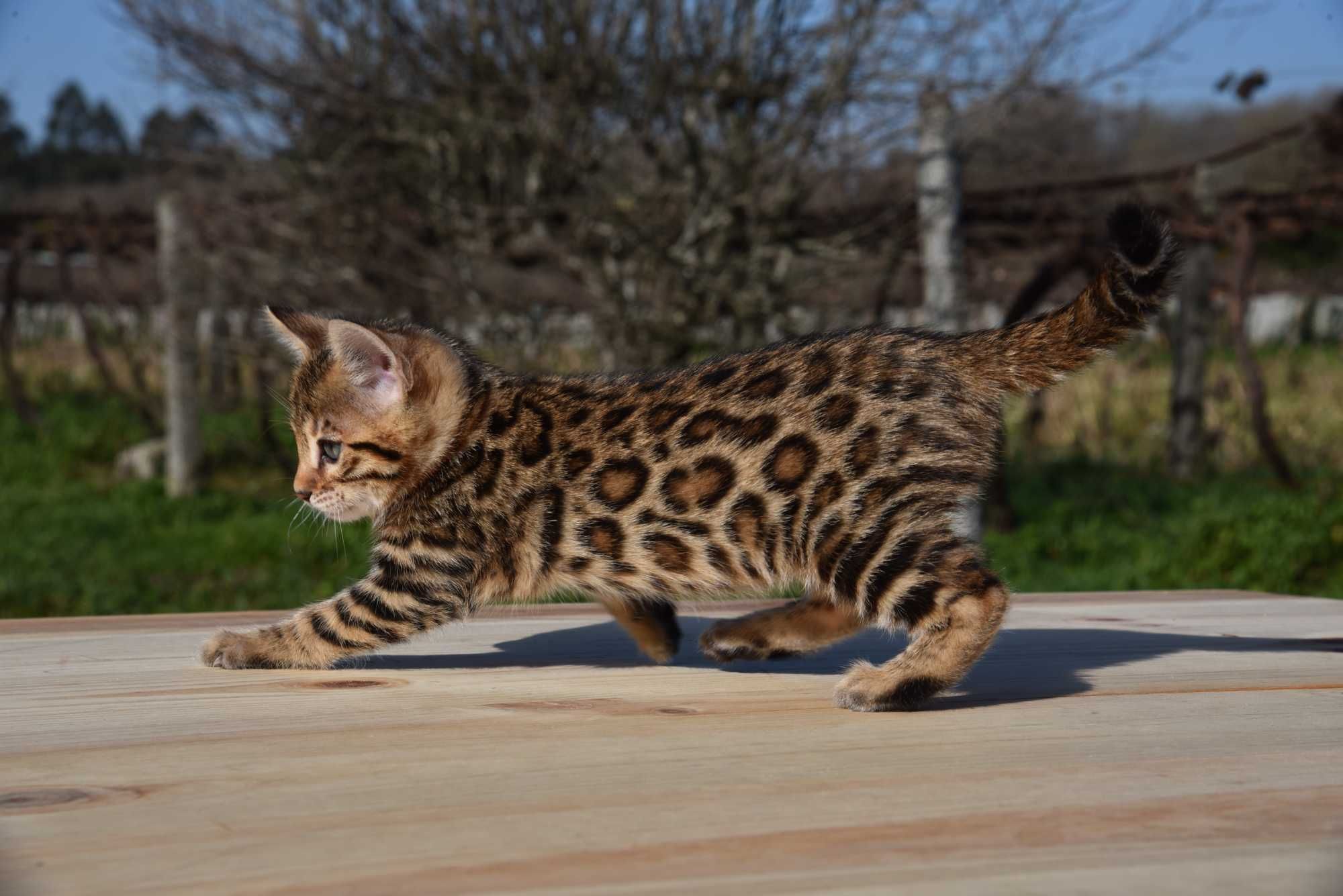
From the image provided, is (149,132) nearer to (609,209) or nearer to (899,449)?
(609,209)

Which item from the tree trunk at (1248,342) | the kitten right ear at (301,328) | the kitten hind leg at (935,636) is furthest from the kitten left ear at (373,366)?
the tree trunk at (1248,342)

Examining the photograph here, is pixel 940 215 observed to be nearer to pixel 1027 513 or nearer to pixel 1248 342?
pixel 1248 342

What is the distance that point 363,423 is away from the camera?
290 cm

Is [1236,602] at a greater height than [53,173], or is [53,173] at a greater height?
[53,173]

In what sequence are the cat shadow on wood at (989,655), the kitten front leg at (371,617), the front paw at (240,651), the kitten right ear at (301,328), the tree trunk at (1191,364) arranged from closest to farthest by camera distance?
the cat shadow on wood at (989,655) < the front paw at (240,651) < the kitten front leg at (371,617) < the kitten right ear at (301,328) < the tree trunk at (1191,364)

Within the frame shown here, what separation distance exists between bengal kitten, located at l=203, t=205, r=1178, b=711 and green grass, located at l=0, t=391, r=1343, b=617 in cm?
278

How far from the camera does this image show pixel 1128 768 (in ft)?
5.33

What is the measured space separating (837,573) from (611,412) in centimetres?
64

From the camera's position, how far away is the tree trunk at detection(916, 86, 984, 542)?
21.1ft

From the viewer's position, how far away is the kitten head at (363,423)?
9.42 ft

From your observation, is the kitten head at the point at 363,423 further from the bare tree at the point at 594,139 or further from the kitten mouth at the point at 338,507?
the bare tree at the point at 594,139

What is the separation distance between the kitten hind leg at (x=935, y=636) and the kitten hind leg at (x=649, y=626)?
0.55 m

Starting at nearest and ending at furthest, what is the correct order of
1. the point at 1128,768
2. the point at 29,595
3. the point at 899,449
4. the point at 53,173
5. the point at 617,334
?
1. the point at 1128,768
2. the point at 899,449
3. the point at 29,595
4. the point at 617,334
5. the point at 53,173

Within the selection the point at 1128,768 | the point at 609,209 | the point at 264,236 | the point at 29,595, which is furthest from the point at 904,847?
the point at 264,236
